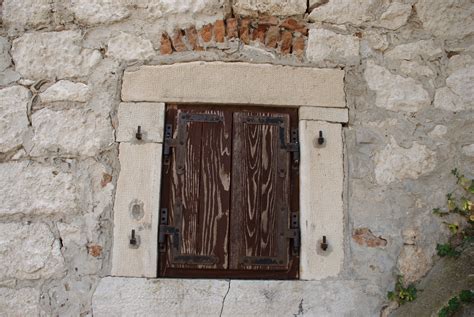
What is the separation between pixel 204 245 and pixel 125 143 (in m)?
0.75

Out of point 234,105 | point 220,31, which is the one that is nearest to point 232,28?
point 220,31

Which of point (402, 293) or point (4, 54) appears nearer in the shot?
point (402, 293)

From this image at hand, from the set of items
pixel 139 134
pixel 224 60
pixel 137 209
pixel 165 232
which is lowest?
pixel 165 232

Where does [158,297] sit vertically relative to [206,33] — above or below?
below

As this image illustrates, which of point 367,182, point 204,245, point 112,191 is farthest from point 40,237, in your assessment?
point 367,182

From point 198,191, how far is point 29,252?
1005mm

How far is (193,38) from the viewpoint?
142 inches

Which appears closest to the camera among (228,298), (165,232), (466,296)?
(466,296)

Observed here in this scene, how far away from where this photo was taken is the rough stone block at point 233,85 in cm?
353

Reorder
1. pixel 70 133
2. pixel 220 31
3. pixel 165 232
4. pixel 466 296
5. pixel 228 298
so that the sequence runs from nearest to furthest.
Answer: pixel 466 296 → pixel 228 298 → pixel 165 232 → pixel 70 133 → pixel 220 31

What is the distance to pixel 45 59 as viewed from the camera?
361cm

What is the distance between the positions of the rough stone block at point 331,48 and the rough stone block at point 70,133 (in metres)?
1.31

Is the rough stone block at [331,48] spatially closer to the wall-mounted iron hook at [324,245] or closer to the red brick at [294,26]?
the red brick at [294,26]

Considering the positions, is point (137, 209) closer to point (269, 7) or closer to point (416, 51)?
point (269, 7)
